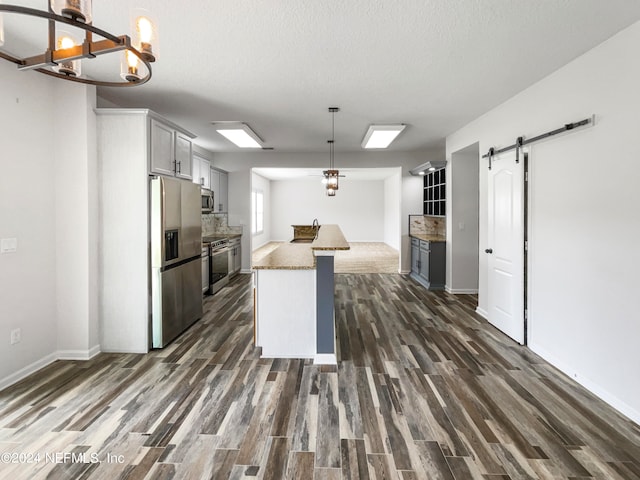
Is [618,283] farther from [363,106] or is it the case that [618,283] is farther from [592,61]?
[363,106]

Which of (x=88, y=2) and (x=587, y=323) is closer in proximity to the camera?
(x=88, y=2)

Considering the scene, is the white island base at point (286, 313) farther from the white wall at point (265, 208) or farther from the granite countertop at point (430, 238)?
the white wall at point (265, 208)

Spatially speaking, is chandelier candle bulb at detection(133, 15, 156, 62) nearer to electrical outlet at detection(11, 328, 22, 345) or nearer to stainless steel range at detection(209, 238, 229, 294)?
electrical outlet at detection(11, 328, 22, 345)

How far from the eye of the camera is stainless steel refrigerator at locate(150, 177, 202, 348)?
343 centimetres

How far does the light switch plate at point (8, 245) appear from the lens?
2723 mm

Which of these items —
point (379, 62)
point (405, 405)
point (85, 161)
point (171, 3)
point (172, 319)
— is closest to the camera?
point (171, 3)

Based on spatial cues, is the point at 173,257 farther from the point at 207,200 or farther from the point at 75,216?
the point at 207,200

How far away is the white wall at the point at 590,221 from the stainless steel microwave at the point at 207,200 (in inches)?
188

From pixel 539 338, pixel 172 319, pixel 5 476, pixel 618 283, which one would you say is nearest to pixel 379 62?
pixel 618 283

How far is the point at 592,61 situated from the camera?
2730 mm

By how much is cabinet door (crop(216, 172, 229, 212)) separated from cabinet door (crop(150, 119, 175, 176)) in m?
3.01

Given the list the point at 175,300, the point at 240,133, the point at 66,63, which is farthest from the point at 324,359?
the point at 240,133

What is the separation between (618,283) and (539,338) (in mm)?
1128

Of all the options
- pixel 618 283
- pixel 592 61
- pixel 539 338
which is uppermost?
pixel 592 61
